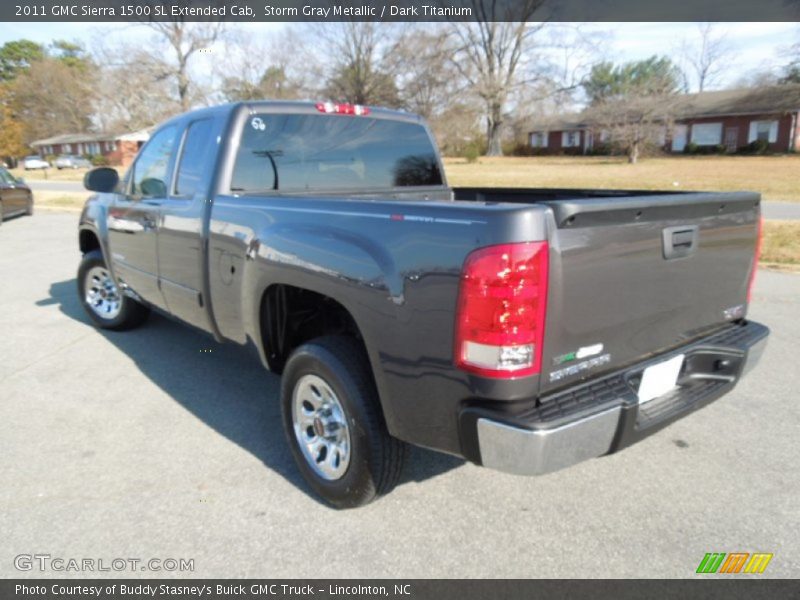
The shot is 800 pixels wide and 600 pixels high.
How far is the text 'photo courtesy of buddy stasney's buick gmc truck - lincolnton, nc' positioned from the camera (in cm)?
200

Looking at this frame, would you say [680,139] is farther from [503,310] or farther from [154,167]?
[503,310]

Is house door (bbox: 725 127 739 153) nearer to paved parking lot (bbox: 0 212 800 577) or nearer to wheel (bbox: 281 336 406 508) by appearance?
paved parking lot (bbox: 0 212 800 577)

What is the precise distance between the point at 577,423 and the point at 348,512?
4.16ft

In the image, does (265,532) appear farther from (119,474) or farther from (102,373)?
(102,373)

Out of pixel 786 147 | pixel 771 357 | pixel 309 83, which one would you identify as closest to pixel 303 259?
pixel 771 357

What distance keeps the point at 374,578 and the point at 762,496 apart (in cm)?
198

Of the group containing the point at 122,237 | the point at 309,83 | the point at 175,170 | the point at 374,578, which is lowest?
the point at 374,578

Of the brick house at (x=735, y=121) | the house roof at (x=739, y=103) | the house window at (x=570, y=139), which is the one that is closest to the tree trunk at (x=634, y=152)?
the brick house at (x=735, y=121)

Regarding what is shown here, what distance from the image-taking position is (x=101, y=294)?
5.66 meters

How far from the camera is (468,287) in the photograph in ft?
6.48

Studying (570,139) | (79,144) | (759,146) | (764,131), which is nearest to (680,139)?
(764,131)

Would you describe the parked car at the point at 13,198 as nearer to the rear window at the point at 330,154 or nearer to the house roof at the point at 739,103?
the rear window at the point at 330,154

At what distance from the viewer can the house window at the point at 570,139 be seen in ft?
201
